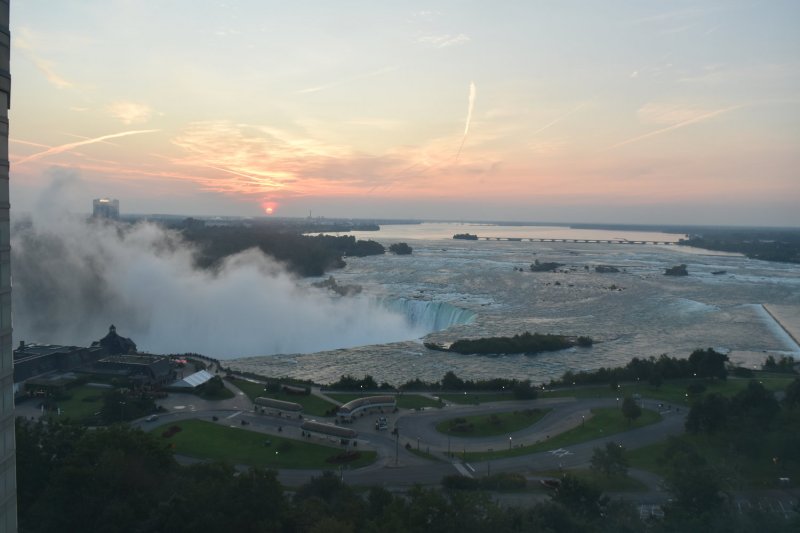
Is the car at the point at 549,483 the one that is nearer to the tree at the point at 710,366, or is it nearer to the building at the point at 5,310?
the building at the point at 5,310

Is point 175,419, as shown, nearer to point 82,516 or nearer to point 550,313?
point 82,516

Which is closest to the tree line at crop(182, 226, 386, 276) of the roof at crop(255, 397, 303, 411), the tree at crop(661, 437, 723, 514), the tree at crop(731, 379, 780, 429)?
the roof at crop(255, 397, 303, 411)

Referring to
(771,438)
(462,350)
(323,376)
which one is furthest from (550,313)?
(771,438)

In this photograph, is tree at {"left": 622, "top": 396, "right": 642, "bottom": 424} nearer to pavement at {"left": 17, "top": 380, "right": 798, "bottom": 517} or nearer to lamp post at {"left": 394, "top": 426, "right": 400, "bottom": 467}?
pavement at {"left": 17, "top": 380, "right": 798, "bottom": 517}

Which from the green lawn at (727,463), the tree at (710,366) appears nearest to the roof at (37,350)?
the green lawn at (727,463)

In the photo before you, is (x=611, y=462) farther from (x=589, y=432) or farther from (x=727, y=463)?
(x=589, y=432)

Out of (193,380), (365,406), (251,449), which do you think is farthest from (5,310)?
(193,380)
